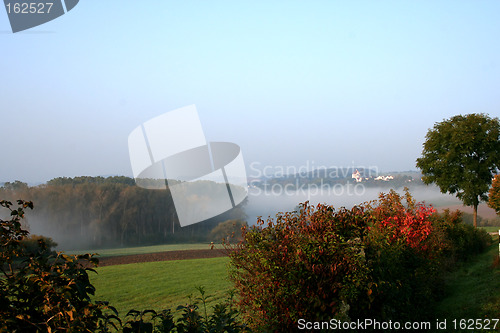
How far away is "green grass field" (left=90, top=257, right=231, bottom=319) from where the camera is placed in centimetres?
1149

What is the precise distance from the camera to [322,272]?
18.6ft

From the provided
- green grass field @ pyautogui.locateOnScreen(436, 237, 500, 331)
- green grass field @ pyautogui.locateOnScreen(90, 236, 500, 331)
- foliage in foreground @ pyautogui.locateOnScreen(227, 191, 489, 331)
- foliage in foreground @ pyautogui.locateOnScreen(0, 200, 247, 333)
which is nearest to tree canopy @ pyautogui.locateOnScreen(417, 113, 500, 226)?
green grass field @ pyautogui.locateOnScreen(90, 236, 500, 331)

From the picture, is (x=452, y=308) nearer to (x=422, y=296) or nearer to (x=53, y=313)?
(x=422, y=296)

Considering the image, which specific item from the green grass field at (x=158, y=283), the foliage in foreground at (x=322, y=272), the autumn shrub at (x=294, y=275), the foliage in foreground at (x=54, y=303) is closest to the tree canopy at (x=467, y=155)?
the green grass field at (x=158, y=283)

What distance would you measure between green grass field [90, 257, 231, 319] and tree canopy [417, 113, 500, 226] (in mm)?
17589

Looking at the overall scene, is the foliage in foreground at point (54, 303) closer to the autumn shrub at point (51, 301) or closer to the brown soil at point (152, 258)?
the autumn shrub at point (51, 301)

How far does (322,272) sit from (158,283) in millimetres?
10308

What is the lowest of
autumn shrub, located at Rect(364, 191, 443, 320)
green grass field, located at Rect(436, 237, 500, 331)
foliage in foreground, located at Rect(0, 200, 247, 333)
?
green grass field, located at Rect(436, 237, 500, 331)

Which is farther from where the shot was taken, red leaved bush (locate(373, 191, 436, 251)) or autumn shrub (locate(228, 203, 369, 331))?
red leaved bush (locate(373, 191, 436, 251))

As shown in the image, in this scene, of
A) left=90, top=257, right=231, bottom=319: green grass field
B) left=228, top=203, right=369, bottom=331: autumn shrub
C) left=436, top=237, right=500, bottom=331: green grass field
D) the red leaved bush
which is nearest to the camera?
left=228, top=203, right=369, bottom=331: autumn shrub

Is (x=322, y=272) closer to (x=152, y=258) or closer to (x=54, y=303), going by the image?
(x=54, y=303)

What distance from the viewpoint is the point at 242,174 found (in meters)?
12.5

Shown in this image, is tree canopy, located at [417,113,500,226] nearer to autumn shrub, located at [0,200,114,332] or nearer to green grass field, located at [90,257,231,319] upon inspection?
green grass field, located at [90,257,231,319]

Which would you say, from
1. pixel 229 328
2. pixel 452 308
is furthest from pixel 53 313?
pixel 452 308
